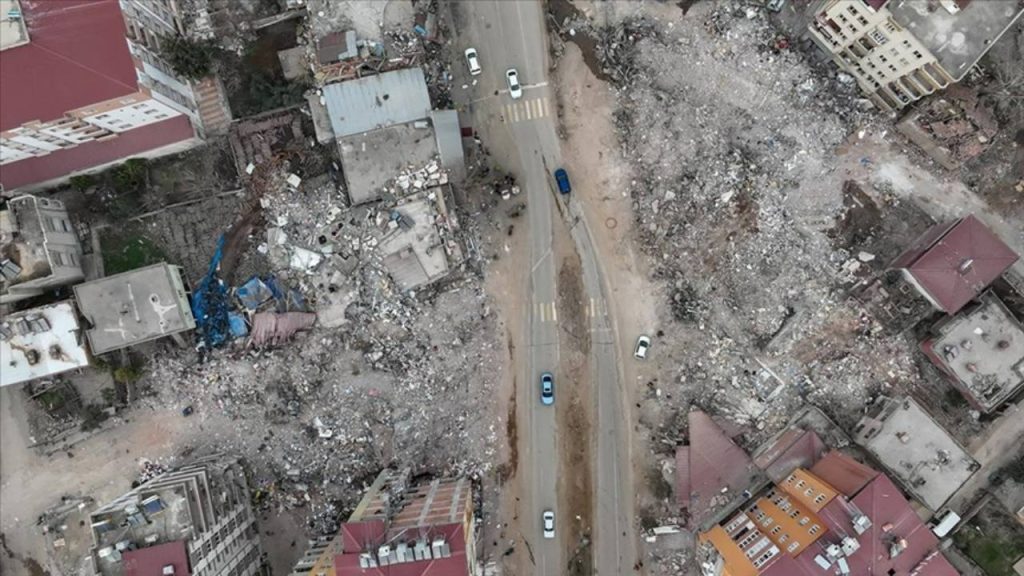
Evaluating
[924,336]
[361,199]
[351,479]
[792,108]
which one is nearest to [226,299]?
[361,199]

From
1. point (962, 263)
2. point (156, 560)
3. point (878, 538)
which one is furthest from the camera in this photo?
point (962, 263)

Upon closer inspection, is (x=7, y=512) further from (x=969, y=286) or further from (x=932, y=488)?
(x=969, y=286)

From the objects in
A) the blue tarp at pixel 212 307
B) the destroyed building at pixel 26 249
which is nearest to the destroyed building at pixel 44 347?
the destroyed building at pixel 26 249

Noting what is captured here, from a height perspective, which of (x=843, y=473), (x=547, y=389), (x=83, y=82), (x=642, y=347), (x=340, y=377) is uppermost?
(x=83, y=82)

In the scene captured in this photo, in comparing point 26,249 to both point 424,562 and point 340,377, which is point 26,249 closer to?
point 340,377

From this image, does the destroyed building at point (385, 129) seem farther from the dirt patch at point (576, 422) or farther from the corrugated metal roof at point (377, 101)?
the dirt patch at point (576, 422)

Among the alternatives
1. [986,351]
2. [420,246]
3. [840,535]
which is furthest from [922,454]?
[420,246]
